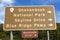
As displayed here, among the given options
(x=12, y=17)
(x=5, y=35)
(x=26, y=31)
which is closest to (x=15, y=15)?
(x=12, y=17)

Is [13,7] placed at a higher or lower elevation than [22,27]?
higher

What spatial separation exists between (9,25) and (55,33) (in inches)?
2201

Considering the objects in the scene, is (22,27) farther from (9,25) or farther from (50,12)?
(50,12)

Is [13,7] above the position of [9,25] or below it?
Answer: above

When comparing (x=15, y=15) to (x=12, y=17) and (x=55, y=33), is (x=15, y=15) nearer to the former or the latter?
(x=12, y=17)

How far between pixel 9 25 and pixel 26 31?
0.82 metres

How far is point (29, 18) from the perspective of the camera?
401 inches

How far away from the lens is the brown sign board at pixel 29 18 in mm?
10141

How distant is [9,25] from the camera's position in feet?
33.5

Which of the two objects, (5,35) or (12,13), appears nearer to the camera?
(12,13)

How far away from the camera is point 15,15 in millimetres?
10305

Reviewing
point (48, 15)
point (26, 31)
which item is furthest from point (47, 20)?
point (26, 31)

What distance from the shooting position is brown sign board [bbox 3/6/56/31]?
10.1 metres

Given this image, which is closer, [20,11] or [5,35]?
[20,11]
